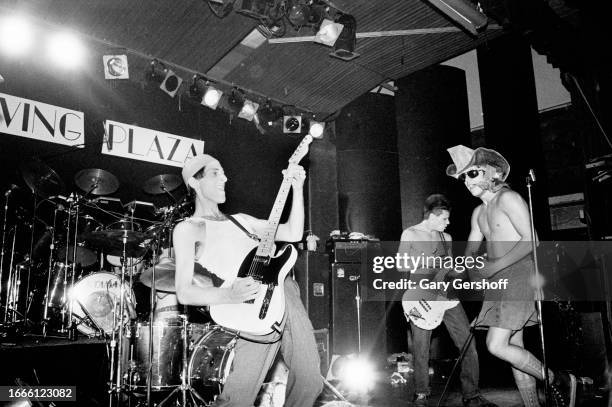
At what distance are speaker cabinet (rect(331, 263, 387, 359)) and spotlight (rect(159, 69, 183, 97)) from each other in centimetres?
403

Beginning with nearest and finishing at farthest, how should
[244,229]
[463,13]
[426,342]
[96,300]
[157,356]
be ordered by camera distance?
1. [244,229]
2. [157,356]
3. [426,342]
4. [96,300]
5. [463,13]

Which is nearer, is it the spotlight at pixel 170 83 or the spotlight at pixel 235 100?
the spotlight at pixel 170 83

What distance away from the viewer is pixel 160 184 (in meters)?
7.09

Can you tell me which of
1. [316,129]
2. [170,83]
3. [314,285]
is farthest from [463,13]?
[170,83]

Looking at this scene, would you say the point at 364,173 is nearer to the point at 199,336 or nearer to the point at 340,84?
the point at 340,84

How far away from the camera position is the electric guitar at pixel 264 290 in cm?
265

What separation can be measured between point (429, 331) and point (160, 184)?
4419 mm

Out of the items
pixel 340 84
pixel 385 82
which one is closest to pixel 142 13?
pixel 340 84

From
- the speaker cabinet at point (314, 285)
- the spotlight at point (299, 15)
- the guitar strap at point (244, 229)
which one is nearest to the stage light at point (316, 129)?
the speaker cabinet at point (314, 285)

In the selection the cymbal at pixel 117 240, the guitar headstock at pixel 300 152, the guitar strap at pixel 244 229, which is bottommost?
the guitar strap at pixel 244 229

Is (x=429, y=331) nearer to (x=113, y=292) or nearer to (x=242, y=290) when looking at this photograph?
(x=242, y=290)

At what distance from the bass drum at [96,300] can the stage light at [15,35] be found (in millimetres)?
3879

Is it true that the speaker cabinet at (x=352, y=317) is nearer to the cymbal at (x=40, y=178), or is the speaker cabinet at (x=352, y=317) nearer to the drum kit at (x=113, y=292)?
the drum kit at (x=113, y=292)

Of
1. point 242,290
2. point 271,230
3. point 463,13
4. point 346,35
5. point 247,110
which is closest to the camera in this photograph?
point 242,290
